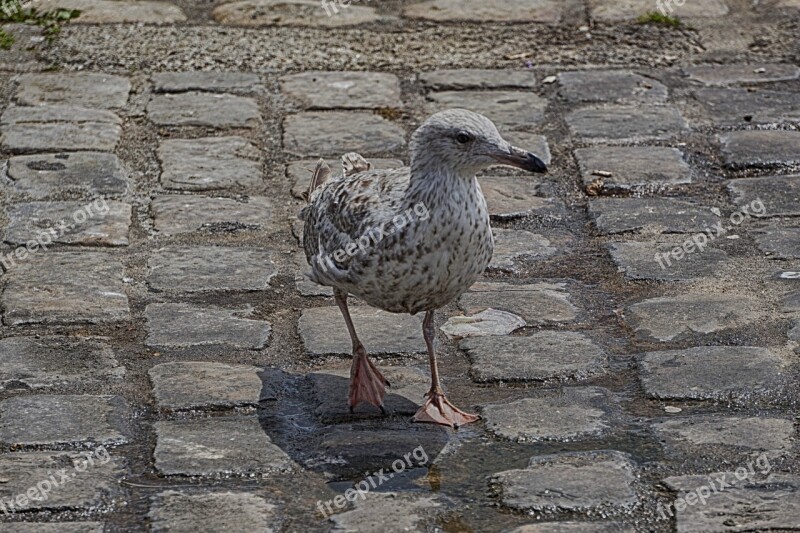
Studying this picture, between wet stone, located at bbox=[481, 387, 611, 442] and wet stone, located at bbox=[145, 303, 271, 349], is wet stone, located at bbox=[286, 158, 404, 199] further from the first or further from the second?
wet stone, located at bbox=[481, 387, 611, 442]

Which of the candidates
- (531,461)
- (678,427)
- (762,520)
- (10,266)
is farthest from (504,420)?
(10,266)

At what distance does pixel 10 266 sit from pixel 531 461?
2781 millimetres

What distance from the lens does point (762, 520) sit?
417 cm

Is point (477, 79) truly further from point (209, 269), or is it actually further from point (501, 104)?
point (209, 269)

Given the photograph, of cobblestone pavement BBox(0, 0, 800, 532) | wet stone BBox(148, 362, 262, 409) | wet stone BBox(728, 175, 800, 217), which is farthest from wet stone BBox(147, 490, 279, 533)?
wet stone BBox(728, 175, 800, 217)

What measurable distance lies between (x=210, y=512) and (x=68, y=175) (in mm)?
3194

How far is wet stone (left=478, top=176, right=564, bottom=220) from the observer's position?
22.1ft

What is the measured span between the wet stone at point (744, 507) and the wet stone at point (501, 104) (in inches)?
140

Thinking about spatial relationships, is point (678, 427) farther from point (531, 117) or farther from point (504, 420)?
point (531, 117)

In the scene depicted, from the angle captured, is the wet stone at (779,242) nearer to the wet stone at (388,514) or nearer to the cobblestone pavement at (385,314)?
the cobblestone pavement at (385,314)

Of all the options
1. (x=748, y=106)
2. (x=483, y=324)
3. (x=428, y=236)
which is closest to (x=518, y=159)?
(x=428, y=236)

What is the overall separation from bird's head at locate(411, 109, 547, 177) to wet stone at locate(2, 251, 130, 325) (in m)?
1.63

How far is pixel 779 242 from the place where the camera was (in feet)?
20.7

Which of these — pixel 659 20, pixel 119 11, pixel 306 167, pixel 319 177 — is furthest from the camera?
pixel 119 11
